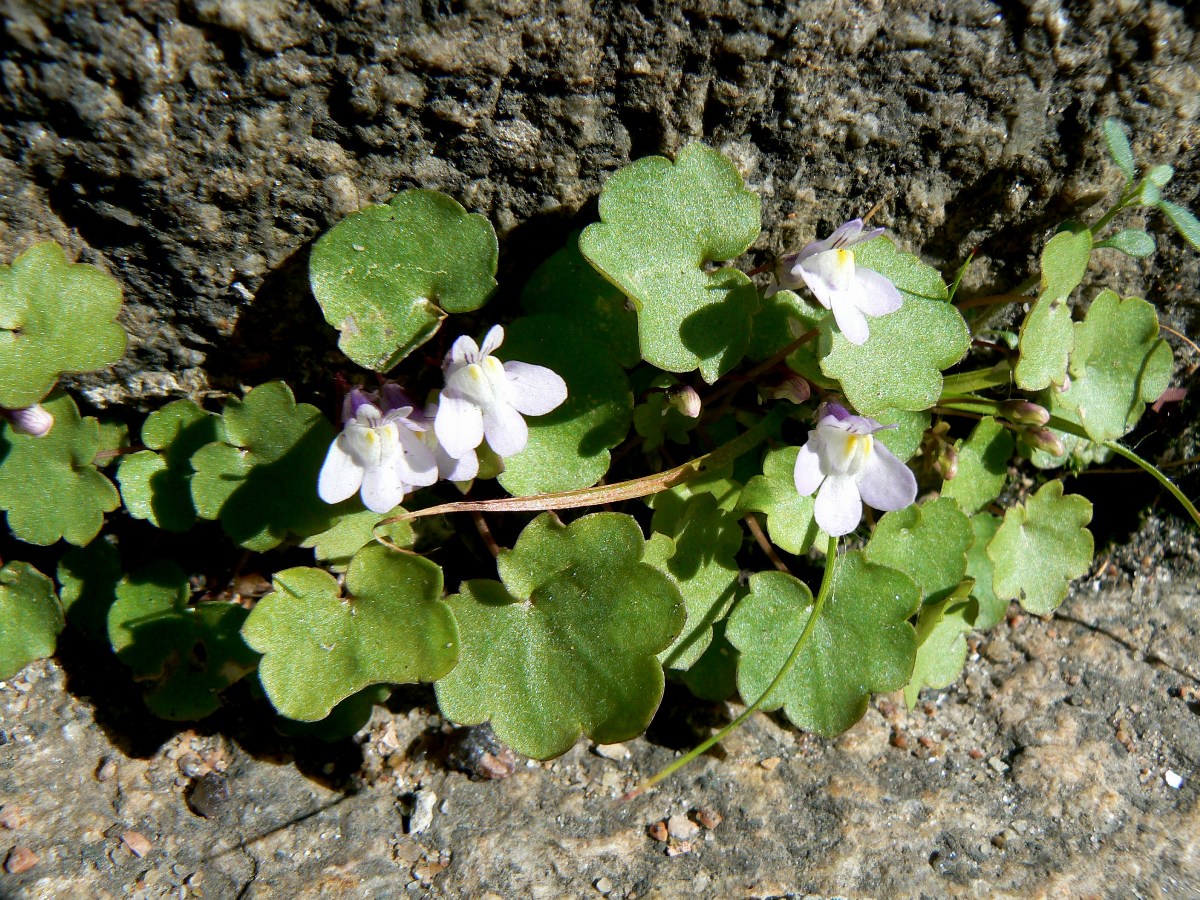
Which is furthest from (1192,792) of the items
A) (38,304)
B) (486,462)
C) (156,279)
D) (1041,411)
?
(38,304)

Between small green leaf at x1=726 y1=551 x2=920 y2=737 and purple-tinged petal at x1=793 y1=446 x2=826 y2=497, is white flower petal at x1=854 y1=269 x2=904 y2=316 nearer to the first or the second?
purple-tinged petal at x1=793 y1=446 x2=826 y2=497

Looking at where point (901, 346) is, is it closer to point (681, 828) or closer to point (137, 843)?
point (681, 828)

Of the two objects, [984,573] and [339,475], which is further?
[984,573]

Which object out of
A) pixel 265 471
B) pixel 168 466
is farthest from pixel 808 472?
pixel 168 466

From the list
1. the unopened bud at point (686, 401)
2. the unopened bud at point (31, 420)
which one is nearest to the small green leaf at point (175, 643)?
the unopened bud at point (31, 420)

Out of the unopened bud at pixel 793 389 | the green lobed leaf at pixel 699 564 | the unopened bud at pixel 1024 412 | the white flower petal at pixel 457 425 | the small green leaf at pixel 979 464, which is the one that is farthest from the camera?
the small green leaf at pixel 979 464

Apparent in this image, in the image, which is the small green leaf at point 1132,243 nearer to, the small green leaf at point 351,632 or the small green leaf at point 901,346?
the small green leaf at point 901,346
